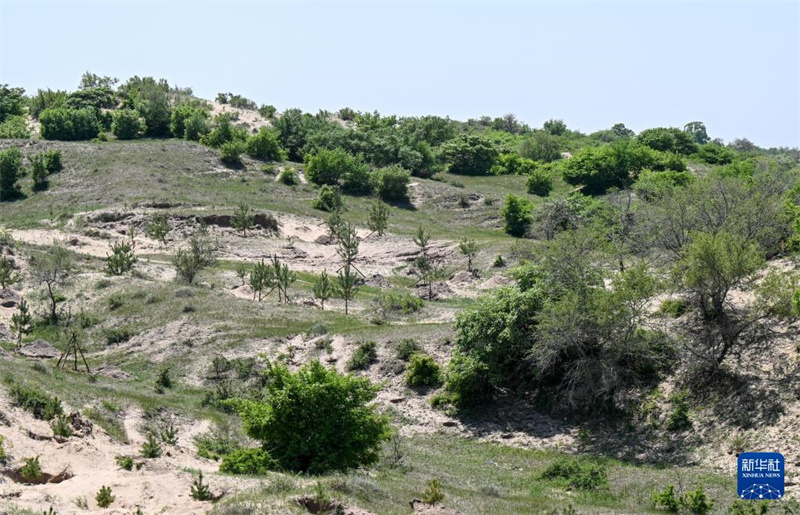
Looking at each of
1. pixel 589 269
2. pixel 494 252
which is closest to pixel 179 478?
pixel 589 269

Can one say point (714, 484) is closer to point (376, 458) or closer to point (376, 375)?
point (376, 458)

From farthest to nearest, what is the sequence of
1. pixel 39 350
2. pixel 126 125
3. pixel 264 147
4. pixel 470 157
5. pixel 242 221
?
pixel 470 157 → pixel 126 125 → pixel 264 147 → pixel 242 221 → pixel 39 350

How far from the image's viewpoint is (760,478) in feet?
85.3

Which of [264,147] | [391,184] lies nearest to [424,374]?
[391,184]

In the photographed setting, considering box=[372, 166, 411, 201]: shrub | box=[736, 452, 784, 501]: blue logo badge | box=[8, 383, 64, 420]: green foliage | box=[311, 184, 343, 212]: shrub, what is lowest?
box=[736, 452, 784, 501]: blue logo badge

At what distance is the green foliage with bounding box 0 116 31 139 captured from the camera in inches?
4336

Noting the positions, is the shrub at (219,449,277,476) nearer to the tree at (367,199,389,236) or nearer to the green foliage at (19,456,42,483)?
the green foliage at (19,456,42,483)

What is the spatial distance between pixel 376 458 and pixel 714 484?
10.6 m

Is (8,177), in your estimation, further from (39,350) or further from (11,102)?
(39,350)

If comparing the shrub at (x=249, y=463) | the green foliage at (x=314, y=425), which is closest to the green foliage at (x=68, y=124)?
the green foliage at (x=314, y=425)

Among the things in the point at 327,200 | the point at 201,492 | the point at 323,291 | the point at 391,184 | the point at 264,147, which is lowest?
the point at 201,492

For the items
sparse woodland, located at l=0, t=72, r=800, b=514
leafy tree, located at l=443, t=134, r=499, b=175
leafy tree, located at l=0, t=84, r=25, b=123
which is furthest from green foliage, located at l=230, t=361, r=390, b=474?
leafy tree, located at l=0, t=84, r=25, b=123

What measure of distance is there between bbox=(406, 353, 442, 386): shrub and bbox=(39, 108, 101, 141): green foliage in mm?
83235

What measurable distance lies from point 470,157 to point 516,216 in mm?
31127
